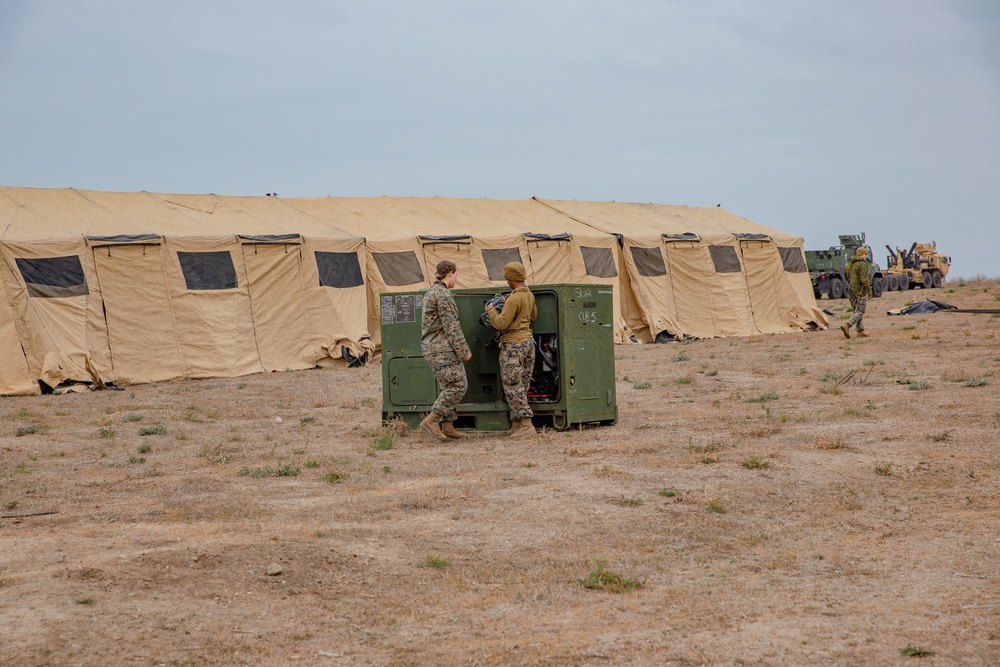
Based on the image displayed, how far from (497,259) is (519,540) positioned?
599 inches

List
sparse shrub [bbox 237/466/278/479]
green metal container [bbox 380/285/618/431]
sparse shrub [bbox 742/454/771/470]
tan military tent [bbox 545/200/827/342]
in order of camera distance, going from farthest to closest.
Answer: tan military tent [bbox 545/200/827/342]
green metal container [bbox 380/285/618/431]
sparse shrub [bbox 237/466/278/479]
sparse shrub [bbox 742/454/771/470]

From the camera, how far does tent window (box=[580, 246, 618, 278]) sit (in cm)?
2217

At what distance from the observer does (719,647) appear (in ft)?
13.8

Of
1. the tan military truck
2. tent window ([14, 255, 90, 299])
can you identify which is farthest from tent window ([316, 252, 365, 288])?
the tan military truck

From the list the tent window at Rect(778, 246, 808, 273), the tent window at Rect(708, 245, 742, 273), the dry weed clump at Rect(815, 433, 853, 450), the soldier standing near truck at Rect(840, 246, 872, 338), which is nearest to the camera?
the dry weed clump at Rect(815, 433, 853, 450)

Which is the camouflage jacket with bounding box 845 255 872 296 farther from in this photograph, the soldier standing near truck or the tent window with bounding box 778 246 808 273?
the tent window with bounding box 778 246 808 273

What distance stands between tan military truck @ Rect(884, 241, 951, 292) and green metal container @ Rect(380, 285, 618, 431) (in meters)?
34.0

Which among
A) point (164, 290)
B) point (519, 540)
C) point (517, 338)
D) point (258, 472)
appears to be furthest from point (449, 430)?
point (164, 290)

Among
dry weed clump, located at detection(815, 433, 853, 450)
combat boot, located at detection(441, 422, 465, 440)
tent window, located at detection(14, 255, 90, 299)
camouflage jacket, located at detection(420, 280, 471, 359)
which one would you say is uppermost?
tent window, located at detection(14, 255, 90, 299)

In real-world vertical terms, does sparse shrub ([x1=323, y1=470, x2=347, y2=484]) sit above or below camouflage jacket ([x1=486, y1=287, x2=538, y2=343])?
below

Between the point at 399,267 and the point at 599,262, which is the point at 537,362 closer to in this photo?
the point at 399,267

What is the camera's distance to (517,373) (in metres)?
9.64

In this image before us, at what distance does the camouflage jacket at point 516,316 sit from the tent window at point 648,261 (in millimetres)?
13331

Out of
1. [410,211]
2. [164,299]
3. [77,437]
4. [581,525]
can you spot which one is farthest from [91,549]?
[410,211]
